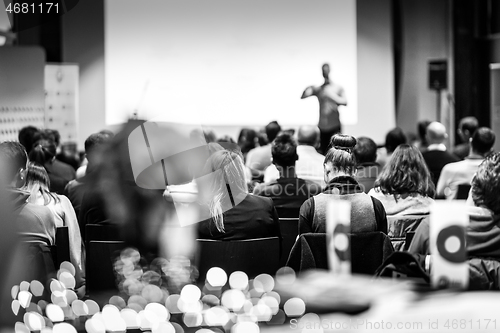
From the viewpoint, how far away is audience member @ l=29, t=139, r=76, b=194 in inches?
189

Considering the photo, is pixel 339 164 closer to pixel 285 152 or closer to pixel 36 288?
pixel 285 152

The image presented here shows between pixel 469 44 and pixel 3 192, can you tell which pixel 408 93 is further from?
pixel 3 192

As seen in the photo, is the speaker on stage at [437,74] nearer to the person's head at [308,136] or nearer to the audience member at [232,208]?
the person's head at [308,136]

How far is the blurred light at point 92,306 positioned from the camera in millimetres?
1525

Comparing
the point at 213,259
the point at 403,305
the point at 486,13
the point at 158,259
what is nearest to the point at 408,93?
→ the point at 486,13

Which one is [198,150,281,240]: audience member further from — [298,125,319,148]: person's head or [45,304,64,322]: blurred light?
[298,125,319,148]: person's head

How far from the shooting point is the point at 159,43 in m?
11.0

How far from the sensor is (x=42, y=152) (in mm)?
4867

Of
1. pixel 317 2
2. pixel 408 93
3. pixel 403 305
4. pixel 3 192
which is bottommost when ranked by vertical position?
pixel 403 305

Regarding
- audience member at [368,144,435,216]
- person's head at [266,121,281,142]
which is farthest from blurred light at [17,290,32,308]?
person's head at [266,121,281,142]

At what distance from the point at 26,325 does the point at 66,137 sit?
29.8 ft

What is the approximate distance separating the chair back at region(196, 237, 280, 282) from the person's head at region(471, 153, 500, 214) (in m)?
0.99

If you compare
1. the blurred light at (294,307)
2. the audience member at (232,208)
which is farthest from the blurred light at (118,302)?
the audience member at (232,208)

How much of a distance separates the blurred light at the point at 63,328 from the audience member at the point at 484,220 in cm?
125
